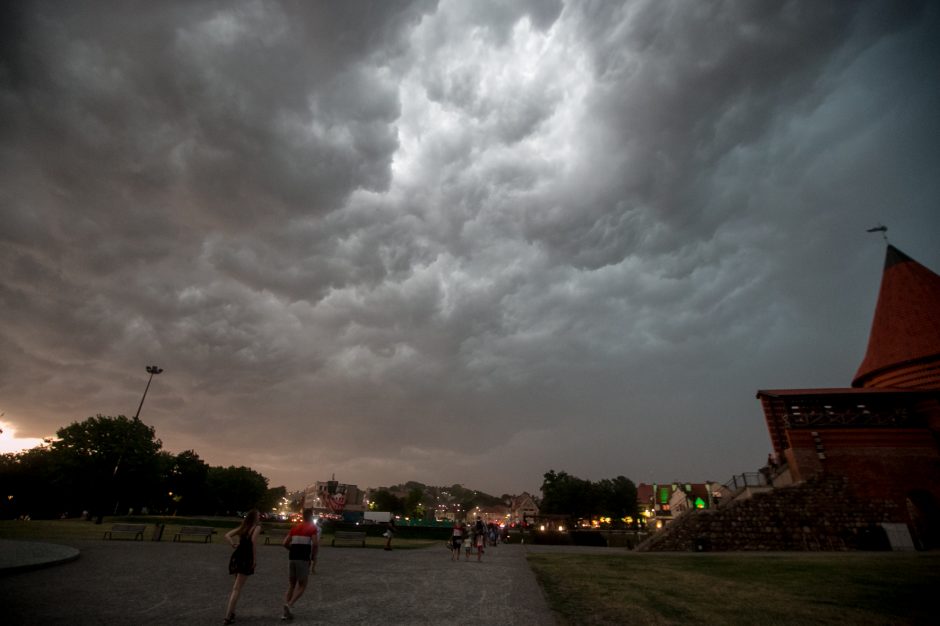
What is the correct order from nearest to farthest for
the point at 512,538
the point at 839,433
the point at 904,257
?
the point at 839,433
the point at 904,257
the point at 512,538

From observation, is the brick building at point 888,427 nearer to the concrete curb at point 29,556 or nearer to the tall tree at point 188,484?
the concrete curb at point 29,556

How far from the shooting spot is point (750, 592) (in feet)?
32.3

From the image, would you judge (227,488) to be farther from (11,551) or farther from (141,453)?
(11,551)

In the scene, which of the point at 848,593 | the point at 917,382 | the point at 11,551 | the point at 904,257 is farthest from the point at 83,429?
the point at 904,257

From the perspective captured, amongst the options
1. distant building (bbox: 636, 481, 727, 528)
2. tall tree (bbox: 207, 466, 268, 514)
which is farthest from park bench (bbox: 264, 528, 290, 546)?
tall tree (bbox: 207, 466, 268, 514)

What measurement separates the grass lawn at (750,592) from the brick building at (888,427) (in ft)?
34.1

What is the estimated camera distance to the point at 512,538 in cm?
4400

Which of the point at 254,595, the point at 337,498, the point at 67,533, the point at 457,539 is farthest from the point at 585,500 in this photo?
the point at 254,595

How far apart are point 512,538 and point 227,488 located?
246 ft

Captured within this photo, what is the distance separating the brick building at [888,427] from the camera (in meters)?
23.1

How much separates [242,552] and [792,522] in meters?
28.4

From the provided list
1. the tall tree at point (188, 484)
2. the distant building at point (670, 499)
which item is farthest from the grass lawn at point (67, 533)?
the distant building at point (670, 499)

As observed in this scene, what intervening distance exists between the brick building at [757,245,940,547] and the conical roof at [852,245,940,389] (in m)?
0.05

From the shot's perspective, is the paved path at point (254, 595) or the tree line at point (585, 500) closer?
the paved path at point (254, 595)
